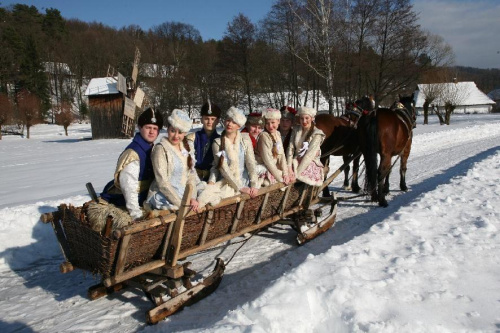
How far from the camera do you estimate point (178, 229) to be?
3.40m

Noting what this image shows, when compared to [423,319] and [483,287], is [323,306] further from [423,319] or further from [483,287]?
[483,287]

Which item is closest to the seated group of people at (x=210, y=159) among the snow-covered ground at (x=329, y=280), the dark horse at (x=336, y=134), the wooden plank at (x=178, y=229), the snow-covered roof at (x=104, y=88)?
the wooden plank at (x=178, y=229)

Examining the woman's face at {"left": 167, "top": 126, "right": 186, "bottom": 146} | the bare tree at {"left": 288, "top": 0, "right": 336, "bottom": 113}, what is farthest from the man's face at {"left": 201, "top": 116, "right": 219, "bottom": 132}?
the bare tree at {"left": 288, "top": 0, "right": 336, "bottom": 113}

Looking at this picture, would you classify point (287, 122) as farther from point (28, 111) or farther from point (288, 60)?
point (28, 111)

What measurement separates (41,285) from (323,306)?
123 inches

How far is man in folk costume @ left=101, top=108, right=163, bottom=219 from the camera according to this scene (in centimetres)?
348

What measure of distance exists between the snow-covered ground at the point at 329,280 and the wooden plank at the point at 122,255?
502mm

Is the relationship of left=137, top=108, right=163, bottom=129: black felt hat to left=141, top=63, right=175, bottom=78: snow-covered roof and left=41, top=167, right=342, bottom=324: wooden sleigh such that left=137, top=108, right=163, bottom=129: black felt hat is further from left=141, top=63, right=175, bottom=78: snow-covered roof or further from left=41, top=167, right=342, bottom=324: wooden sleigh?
left=141, top=63, right=175, bottom=78: snow-covered roof

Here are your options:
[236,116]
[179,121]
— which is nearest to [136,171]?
[179,121]

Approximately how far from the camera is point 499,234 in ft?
13.8

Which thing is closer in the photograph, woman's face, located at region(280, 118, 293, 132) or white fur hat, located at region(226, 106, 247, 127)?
white fur hat, located at region(226, 106, 247, 127)

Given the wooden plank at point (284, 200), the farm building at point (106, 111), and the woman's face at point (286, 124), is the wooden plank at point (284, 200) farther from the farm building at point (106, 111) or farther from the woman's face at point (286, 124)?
the farm building at point (106, 111)

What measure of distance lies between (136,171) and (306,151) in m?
2.50

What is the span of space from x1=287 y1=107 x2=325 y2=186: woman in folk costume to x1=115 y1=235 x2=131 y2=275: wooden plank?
2.47 meters
